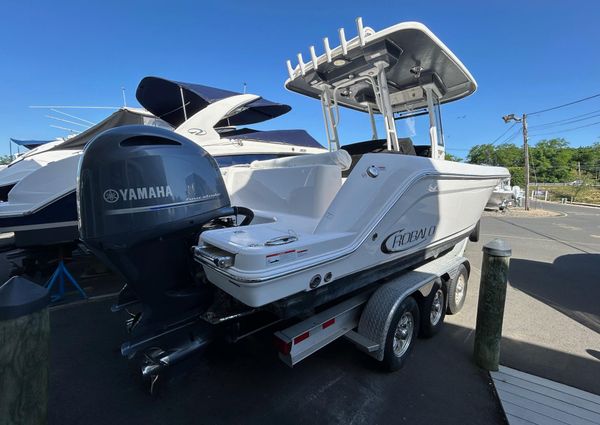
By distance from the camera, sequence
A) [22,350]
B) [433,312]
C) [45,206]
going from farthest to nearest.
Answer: [45,206], [433,312], [22,350]

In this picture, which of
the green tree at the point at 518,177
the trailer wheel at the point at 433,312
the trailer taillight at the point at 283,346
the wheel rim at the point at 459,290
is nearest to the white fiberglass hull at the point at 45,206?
the trailer taillight at the point at 283,346

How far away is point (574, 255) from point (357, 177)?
7.73 meters

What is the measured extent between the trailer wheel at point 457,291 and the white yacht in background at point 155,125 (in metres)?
4.38

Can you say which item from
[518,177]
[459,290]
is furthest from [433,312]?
[518,177]

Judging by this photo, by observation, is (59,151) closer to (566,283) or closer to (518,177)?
(566,283)

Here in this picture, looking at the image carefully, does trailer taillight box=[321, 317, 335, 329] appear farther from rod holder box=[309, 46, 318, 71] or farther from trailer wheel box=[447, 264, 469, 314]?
rod holder box=[309, 46, 318, 71]

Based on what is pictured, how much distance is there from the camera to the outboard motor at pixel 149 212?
76.4 inches

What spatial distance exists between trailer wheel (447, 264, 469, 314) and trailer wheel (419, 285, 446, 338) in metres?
0.29

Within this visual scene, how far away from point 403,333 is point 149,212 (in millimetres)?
2354

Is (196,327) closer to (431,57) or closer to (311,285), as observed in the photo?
(311,285)

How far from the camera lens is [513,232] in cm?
1067

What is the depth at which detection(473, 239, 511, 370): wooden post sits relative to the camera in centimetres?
267

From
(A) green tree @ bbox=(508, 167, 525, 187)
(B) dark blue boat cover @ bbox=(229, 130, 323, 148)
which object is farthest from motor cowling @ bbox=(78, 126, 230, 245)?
(A) green tree @ bbox=(508, 167, 525, 187)

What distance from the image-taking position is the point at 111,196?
6.36ft
